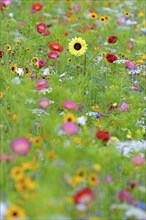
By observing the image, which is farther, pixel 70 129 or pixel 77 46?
pixel 77 46

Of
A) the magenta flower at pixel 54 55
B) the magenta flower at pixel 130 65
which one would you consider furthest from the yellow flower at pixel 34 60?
the magenta flower at pixel 130 65

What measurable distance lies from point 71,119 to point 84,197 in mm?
671

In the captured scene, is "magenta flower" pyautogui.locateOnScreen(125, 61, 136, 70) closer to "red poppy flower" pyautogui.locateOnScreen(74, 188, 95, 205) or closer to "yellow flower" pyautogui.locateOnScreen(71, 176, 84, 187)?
"yellow flower" pyautogui.locateOnScreen(71, 176, 84, 187)

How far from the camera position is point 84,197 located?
2.15m

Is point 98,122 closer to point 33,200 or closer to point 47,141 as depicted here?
point 47,141

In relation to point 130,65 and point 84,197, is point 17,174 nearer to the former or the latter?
point 84,197

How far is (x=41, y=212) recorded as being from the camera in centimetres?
207

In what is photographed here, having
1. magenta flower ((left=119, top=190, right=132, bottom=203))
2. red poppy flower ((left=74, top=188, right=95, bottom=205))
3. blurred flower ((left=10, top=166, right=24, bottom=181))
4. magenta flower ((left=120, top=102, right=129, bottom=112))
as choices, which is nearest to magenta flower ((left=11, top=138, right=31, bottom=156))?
blurred flower ((left=10, top=166, right=24, bottom=181))

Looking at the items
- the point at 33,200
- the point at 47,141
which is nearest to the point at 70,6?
the point at 47,141

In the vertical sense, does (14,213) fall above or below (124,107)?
below

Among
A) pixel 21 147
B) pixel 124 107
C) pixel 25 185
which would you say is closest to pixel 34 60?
pixel 124 107

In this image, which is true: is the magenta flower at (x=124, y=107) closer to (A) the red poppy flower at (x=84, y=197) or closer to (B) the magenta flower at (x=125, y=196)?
(B) the magenta flower at (x=125, y=196)

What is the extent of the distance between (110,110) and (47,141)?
960 millimetres

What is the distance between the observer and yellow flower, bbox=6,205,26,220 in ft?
6.82
